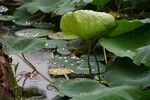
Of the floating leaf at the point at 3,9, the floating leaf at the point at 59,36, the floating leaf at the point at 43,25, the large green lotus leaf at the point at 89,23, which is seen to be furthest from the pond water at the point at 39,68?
the floating leaf at the point at 3,9

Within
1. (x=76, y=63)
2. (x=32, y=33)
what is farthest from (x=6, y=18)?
(x=76, y=63)

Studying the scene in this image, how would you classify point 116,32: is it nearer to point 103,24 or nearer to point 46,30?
point 103,24

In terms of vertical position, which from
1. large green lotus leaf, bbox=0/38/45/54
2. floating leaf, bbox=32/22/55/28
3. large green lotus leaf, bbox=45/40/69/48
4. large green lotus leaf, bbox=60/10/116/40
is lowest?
floating leaf, bbox=32/22/55/28

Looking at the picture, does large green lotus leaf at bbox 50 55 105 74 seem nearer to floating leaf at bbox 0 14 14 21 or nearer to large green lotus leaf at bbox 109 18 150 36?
large green lotus leaf at bbox 109 18 150 36

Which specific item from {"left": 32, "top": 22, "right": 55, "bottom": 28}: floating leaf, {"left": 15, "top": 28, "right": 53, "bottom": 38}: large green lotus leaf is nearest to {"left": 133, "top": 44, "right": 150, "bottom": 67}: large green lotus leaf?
{"left": 15, "top": 28, "right": 53, "bottom": 38}: large green lotus leaf

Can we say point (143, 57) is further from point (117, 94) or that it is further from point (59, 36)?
point (59, 36)

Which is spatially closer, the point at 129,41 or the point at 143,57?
the point at 143,57
